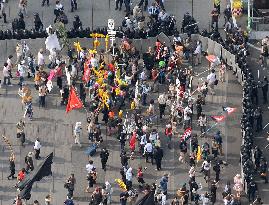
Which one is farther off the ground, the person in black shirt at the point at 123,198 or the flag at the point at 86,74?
the flag at the point at 86,74

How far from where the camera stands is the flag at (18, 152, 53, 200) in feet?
317

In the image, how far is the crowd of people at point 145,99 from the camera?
98.6 m

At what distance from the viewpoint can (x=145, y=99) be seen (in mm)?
106125

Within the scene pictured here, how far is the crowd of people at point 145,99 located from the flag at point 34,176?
574 mm

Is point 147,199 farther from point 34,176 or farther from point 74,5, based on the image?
point 74,5

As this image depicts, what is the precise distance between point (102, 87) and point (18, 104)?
5.88 m

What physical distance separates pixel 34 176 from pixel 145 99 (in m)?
12.3

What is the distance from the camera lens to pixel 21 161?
102 metres

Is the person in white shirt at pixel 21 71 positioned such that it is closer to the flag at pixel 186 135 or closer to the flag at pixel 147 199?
the flag at pixel 186 135

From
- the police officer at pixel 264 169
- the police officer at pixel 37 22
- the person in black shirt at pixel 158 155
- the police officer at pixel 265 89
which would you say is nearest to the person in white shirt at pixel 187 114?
the person in black shirt at pixel 158 155

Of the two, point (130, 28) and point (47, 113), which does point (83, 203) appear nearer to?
point (47, 113)

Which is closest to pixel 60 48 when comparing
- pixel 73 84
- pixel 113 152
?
pixel 73 84

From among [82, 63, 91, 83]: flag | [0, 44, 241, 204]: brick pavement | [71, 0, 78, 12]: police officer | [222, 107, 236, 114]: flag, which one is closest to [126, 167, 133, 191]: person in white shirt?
[0, 44, 241, 204]: brick pavement

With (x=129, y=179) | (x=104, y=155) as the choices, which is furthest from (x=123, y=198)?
(x=104, y=155)
